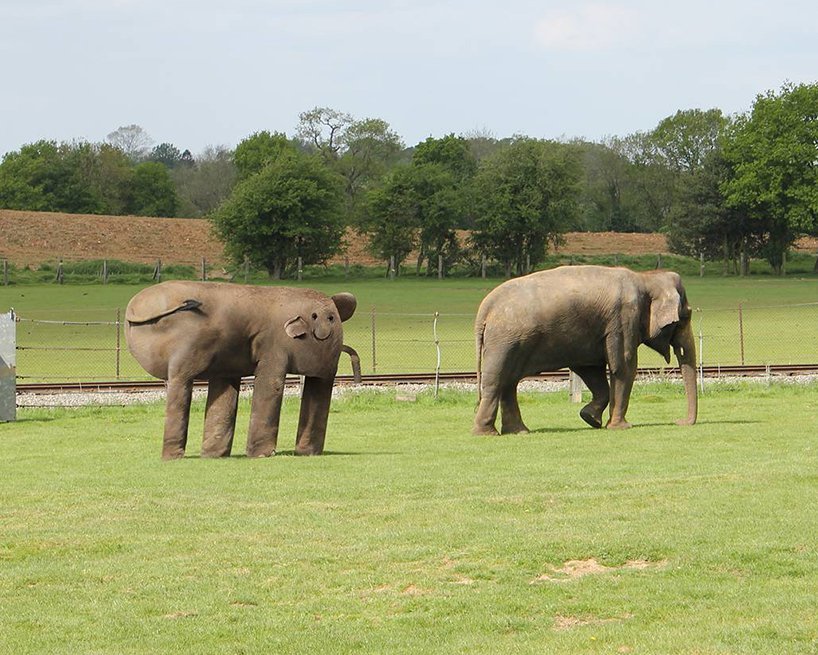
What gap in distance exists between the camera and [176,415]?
63.8ft

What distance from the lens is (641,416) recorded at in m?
26.0

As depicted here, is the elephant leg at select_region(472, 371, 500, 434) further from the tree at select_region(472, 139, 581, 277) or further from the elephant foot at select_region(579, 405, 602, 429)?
the tree at select_region(472, 139, 581, 277)

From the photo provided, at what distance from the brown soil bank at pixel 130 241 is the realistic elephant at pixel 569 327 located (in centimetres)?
6841

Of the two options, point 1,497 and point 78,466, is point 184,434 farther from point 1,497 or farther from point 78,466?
point 1,497

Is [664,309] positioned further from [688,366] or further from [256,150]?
[256,150]

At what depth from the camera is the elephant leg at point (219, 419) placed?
1978cm

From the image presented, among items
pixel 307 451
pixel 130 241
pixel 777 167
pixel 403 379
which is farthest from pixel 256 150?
pixel 307 451

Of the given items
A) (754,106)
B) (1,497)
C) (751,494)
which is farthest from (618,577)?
(754,106)

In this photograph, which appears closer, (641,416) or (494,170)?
(641,416)

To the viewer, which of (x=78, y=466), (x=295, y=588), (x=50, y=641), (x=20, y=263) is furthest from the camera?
(x=20, y=263)

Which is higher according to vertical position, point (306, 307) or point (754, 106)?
point (754, 106)

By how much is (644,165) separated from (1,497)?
126565 mm

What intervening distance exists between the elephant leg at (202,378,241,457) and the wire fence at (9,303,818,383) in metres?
13.3

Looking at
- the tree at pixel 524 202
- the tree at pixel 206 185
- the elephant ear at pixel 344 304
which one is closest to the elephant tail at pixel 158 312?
the elephant ear at pixel 344 304
